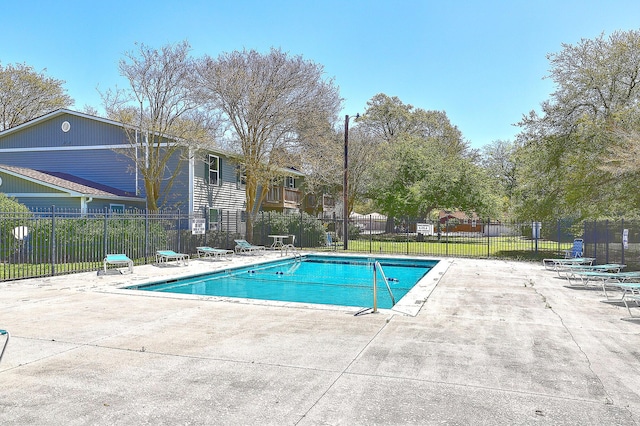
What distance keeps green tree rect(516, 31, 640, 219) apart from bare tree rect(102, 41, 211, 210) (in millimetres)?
15737

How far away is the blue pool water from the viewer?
480 inches

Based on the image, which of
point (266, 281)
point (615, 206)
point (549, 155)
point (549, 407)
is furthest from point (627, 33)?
point (549, 407)

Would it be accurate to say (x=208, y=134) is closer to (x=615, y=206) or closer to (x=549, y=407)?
(x=615, y=206)

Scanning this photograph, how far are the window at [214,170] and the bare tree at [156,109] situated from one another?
3383mm

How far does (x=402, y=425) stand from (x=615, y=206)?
2082cm

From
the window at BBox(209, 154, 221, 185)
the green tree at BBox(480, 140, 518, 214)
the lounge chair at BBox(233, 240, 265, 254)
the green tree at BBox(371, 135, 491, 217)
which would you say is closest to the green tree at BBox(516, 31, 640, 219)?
the green tree at BBox(371, 135, 491, 217)

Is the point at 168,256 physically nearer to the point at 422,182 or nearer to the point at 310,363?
the point at 310,363

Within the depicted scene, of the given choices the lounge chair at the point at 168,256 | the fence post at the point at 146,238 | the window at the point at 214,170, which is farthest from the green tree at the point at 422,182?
the fence post at the point at 146,238

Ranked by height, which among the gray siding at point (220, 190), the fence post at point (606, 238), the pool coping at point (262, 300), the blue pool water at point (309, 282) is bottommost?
the blue pool water at point (309, 282)

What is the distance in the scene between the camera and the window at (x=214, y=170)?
27.0 m

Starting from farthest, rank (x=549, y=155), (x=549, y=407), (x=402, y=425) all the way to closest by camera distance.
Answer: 1. (x=549, y=155)
2. (x=549, y=407)
3. (x=402, y=425)

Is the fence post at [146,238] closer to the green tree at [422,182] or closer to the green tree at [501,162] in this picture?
the green tree at [422,182]

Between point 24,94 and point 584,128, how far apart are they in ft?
125

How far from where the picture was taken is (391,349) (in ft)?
19.5
